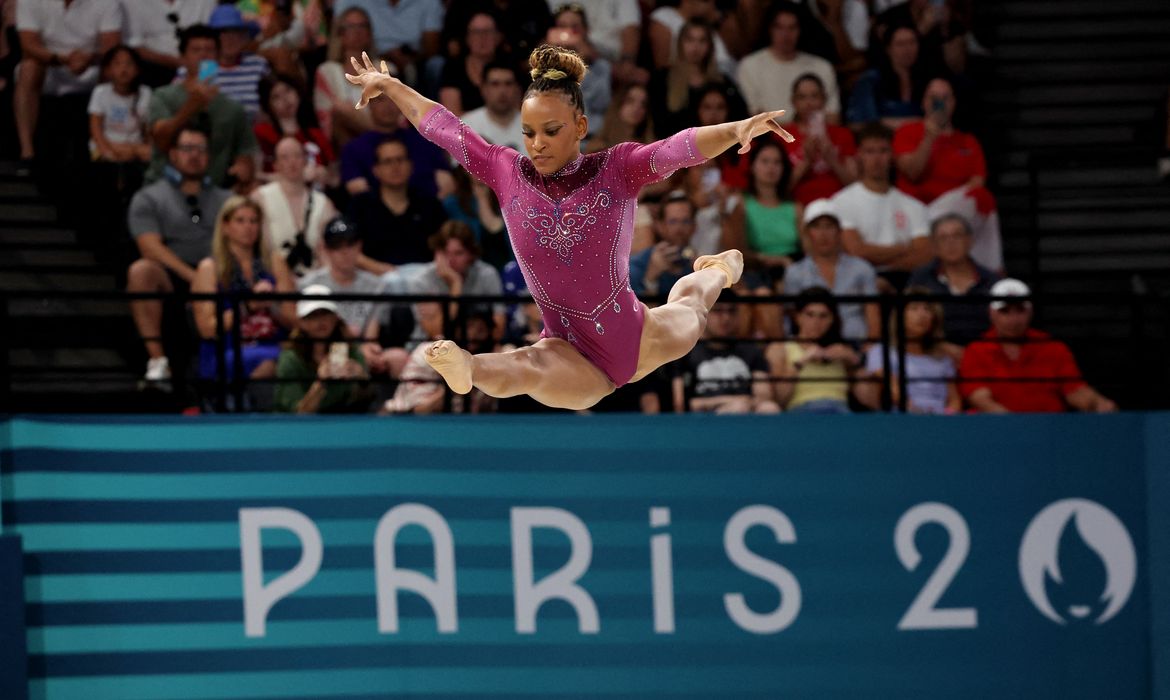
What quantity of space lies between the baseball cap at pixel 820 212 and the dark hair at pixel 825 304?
419 millimetres

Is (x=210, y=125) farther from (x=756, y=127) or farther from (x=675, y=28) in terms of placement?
(x=756, y=127)

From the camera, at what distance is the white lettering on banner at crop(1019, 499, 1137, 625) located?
829 cm

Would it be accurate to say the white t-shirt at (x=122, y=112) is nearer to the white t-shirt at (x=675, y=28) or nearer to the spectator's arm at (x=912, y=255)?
the white t-shirt at (x=675, y=28)

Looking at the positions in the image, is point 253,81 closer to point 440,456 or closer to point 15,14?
point 15,14

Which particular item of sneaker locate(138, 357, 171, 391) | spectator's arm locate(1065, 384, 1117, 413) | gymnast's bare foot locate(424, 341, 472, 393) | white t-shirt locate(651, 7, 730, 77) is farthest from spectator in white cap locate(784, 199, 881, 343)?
gymnast's bare foot locate(424, 341, 472, 393)

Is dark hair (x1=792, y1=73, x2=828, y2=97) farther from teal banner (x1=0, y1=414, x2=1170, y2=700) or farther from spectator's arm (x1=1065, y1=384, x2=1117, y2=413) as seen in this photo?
teal banner (x1=0, y1=414, x2=1170, y2=700)

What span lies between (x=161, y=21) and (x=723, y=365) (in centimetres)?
382

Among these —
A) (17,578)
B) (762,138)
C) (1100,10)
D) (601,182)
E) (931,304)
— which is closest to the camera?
(601,182)

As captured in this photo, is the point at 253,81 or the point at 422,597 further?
the point at 253,81

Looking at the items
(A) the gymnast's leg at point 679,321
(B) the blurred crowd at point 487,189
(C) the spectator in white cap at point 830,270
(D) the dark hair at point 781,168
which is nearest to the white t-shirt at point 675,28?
(B) the blurred crowd at point 487,189

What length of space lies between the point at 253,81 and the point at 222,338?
2.25m

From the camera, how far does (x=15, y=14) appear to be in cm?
957

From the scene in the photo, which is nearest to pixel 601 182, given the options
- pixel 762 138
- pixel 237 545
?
pixel 237 545

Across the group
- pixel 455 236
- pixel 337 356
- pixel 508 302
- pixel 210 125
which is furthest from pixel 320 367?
pixel 210 125
